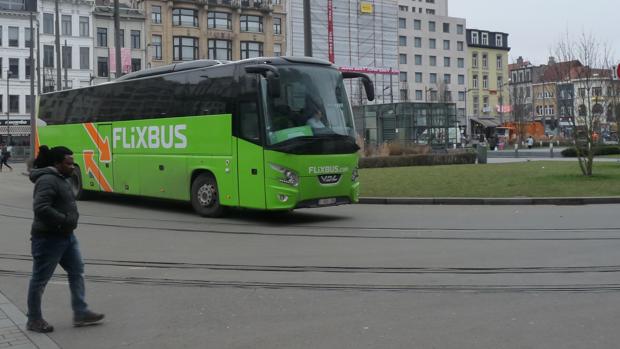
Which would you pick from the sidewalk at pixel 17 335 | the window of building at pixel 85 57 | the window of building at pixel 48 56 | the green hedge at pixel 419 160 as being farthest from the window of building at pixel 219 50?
the sidewalk at pixel 17 335

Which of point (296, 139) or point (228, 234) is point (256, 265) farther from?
point (296, 139)

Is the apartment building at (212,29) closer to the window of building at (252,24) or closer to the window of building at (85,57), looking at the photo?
the window of building at (252,24)

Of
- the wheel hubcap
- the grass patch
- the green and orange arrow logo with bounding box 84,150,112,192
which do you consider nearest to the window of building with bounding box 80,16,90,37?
the grass patch

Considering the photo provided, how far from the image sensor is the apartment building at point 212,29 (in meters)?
77.6

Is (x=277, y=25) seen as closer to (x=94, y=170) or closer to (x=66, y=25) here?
(x=66, y=25)

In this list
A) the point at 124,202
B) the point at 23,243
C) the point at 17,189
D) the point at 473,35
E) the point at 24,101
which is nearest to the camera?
the point at 23,243

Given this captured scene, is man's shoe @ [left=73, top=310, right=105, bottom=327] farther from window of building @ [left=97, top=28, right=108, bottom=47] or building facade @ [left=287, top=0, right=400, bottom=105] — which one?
building facade @ [left=287, top=0, right=400, bottom=105]

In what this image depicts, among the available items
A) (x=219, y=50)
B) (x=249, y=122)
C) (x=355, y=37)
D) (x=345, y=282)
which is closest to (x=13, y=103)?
(x=219, y=50)

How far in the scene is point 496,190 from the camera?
19328mm

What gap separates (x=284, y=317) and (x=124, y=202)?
15.2m

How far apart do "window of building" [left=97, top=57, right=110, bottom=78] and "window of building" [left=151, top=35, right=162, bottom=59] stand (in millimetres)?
5310

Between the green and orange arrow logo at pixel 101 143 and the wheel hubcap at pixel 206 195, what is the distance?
4484 mm

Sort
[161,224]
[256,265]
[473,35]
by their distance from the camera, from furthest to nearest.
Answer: [473,35] < [161,224] < [256,265]

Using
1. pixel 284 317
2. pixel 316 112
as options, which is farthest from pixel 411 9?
pixel 284 317
